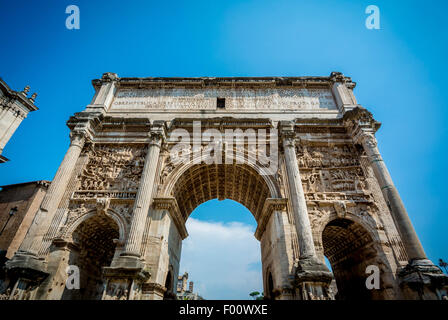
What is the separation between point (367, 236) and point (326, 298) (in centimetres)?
404

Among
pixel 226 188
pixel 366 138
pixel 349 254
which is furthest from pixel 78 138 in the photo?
pixel 349 254

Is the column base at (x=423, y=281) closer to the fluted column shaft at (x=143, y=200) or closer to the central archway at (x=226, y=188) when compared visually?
the central archway at (x=226, y=188)

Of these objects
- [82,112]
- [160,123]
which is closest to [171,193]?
[160,123]

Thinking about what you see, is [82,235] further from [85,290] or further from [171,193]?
[171,193]

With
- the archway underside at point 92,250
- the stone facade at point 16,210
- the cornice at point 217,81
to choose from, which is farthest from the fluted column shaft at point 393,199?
the stone facade at point 16,210

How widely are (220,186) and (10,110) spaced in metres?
17.4

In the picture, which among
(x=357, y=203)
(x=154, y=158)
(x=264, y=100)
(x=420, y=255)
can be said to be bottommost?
(x=420, y=255)

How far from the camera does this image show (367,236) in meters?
9.27

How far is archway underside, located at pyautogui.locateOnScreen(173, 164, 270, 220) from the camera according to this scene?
11.3 m

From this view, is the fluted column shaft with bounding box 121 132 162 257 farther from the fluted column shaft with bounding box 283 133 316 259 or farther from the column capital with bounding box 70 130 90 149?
the fluted column shaft with bounding box 283 133 316 259

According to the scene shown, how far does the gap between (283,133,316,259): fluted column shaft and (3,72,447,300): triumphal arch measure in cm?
5

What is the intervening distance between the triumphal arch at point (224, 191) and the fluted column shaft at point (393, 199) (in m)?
0.05

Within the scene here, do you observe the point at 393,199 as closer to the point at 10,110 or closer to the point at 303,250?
the point at 303,250
